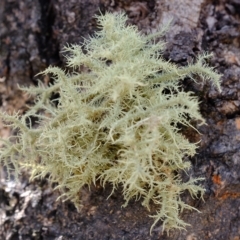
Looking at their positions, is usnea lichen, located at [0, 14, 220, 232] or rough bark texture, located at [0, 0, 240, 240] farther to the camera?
rough bark texture, located at [0, 0, 240, 240]

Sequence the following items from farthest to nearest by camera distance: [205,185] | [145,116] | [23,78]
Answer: [23,78] → [205,185] → [145,116]

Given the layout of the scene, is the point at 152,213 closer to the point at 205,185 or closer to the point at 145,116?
the point at 205,185

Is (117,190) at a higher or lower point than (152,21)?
lower

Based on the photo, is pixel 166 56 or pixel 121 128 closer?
pixel 121 128

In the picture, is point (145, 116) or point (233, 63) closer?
point (145, 116)

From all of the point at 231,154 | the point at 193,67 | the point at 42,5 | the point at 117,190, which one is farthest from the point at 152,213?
the point at 42,5
